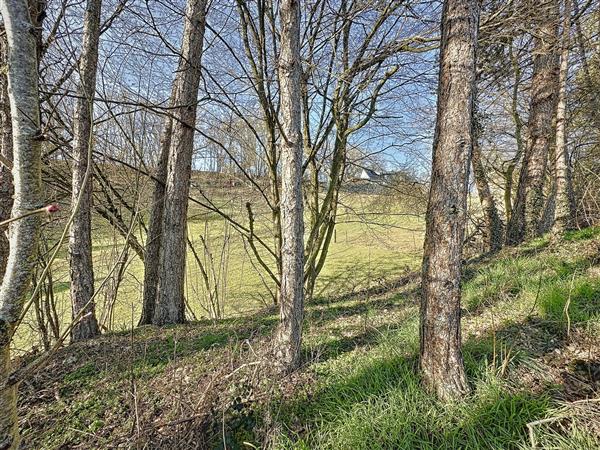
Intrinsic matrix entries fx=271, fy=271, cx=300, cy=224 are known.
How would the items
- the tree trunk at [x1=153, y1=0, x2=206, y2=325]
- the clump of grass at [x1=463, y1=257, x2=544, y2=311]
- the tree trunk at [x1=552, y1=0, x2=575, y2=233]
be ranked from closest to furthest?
the clump of grass at [x1=463, y1=257, x2=544, y2=311]
the tree trunk at [x1=153, y1=0, x2=206, y2=325]
the tree trunk at [x1=552, y1=0, x2=575, y2=233]

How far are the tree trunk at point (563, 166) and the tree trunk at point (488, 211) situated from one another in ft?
3.59

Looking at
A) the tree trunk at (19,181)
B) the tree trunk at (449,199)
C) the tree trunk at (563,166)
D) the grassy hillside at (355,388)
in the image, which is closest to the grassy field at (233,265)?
the grassy hillside at (355,388)

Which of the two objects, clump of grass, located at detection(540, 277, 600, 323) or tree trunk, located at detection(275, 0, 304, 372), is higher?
tree trunk, located at detection(275, 0, 304, 372)

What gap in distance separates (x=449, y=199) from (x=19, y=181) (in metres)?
2.00

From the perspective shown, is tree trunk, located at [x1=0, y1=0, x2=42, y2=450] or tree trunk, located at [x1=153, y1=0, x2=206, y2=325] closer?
tree trunk, located at [x1=0, y1=0, x2=42, y2=450]

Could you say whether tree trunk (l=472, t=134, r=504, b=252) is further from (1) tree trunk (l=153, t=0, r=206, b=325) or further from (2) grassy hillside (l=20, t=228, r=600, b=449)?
(1) tree trunk (l=153, t=0, r=206, b=325)

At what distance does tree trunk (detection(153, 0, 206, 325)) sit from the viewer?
3.36 m

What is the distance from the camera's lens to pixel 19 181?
0.98m

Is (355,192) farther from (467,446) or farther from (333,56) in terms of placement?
(467,446)

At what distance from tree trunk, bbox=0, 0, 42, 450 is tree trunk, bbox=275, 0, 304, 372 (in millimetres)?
1386

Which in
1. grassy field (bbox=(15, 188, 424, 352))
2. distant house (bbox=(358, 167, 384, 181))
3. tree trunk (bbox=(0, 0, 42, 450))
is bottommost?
grassy field (bbox=(15, 188, 424, 352))

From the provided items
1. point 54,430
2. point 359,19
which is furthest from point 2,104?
point 359,19

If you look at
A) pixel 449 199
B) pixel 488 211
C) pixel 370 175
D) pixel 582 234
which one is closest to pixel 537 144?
pixel 582 234

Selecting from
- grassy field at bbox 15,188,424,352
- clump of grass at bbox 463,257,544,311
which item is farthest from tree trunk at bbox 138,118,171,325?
clump of grass at bbox 463,257,544,311
